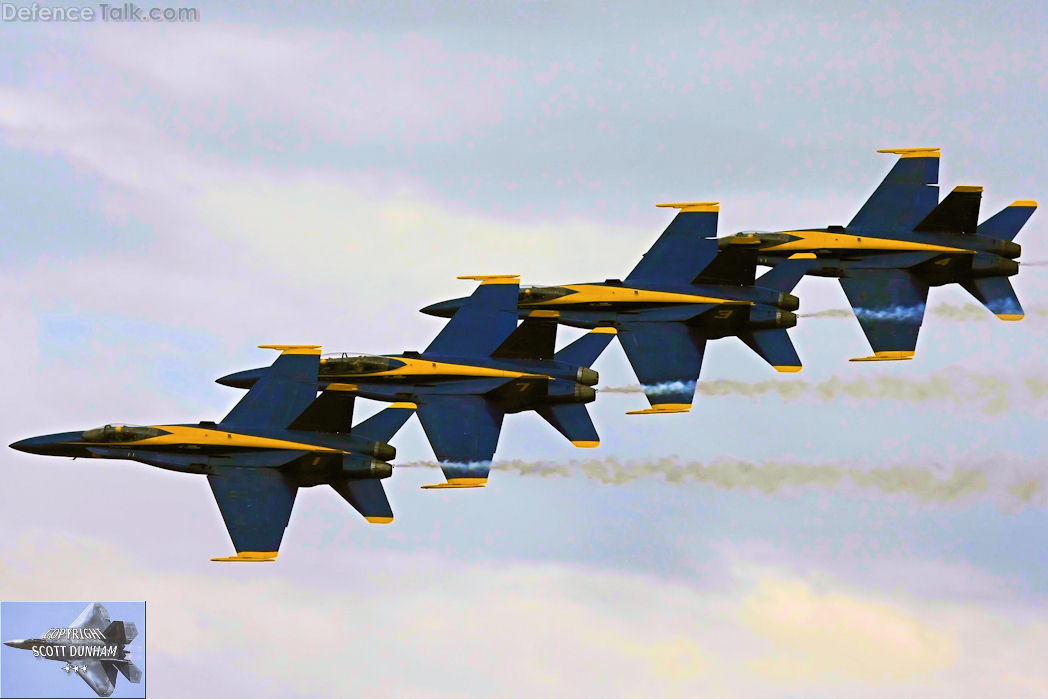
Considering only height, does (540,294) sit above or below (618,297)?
above

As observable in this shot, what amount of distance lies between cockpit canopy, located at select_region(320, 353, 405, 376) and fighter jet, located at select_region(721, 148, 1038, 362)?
661 inches

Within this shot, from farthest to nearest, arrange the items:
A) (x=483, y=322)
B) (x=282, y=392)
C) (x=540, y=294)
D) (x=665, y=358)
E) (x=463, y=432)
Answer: (x=540, y=294)
(x=665, y=358)
(x=483, y=322)
(x=463, y=432)
(x=282, y=392)

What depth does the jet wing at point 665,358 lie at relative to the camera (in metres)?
136

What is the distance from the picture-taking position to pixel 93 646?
128m

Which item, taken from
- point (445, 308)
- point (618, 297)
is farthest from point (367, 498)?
point (618, 297)

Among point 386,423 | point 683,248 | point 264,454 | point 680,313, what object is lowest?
point 264,454

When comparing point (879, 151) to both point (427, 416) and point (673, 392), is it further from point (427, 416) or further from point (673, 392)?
point (427, 416)

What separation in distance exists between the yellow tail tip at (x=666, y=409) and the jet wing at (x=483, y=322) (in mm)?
6888

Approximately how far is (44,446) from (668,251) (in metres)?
30.0

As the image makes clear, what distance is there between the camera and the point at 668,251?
139125mm

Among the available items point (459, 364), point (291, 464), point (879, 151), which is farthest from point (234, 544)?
point (879, 151)

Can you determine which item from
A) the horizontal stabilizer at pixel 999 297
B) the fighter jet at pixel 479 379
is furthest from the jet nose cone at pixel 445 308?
the horizontal stabilizer at pixel 999 297

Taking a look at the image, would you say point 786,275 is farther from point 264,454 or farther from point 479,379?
point 264,454

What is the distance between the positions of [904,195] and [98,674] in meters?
43.3
